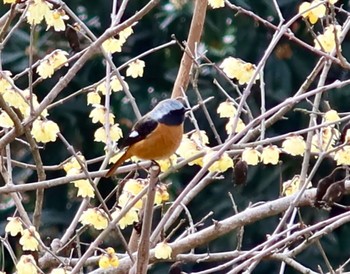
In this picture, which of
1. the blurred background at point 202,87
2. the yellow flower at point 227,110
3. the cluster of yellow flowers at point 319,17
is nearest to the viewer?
the cluster of yellow flowers at point 319,17

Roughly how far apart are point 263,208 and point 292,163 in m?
2.43

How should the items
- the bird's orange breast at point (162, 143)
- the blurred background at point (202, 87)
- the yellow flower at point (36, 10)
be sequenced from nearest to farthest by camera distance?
the yellow flower at point (36, 10) < the bird's orange breast at point (162, 143) < the blurred background at point (202, 87)

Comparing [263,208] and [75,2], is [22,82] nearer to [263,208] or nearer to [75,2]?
[75,2]

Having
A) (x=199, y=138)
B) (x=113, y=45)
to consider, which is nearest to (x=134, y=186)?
(x=199, y=138)

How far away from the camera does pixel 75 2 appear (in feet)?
17.9

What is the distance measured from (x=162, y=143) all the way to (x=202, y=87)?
107 inches

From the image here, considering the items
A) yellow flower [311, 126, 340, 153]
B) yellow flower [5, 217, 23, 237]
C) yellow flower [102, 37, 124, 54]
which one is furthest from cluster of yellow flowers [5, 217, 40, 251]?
yellow flower [311, 126, 340, 153]

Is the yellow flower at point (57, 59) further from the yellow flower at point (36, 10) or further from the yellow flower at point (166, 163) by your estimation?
the yellow flower at point (166, 163)

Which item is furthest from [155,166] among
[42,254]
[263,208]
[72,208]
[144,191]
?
[72,208]

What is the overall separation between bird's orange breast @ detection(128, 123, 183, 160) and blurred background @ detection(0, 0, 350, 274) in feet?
7.98

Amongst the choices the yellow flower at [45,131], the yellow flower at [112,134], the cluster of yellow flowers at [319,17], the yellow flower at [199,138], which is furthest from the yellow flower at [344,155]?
the yellow flower at [45,131]

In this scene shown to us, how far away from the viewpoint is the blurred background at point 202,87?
5426mm

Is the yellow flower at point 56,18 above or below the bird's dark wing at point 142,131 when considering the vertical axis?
above

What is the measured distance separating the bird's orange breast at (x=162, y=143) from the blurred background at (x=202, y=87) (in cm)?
243
